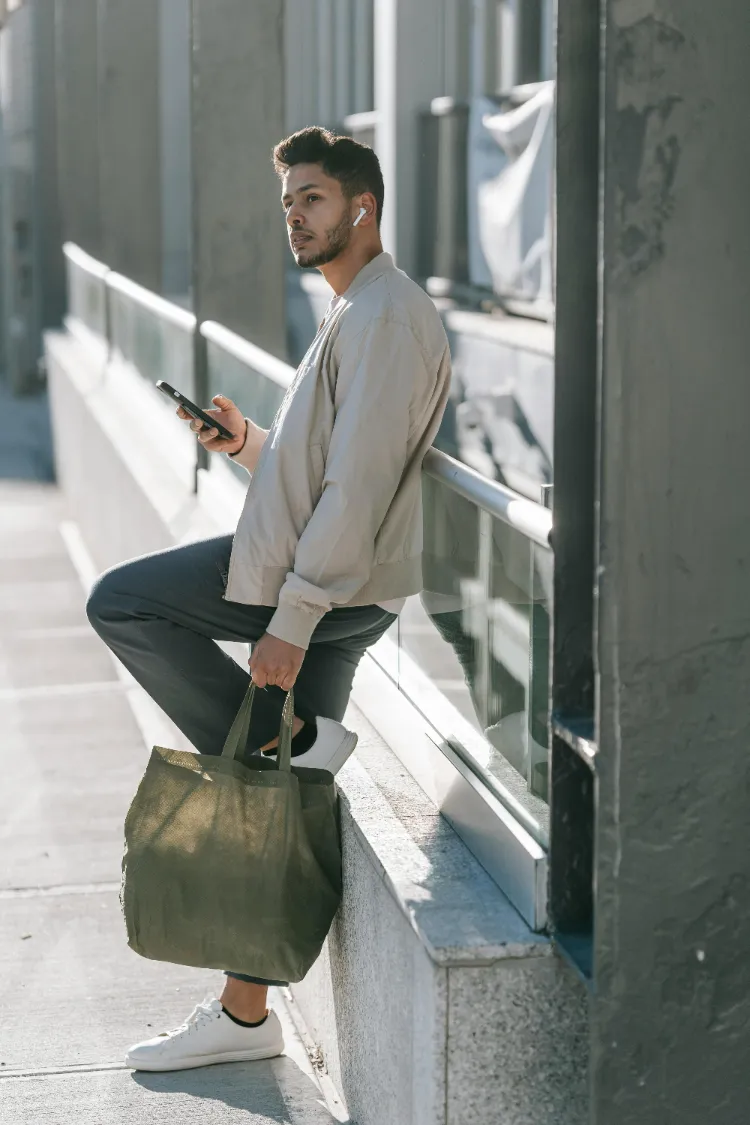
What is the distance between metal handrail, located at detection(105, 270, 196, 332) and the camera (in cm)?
823

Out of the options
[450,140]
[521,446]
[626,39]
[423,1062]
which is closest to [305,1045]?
[423,1062]

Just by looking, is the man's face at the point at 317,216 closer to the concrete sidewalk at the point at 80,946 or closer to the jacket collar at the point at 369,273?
the jacket collar at the point at 369,273

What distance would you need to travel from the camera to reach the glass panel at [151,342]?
8.39 metres

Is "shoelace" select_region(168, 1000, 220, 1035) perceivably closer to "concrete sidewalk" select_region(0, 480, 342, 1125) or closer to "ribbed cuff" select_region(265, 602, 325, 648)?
"concrete sidewalk" select_region(0, 480, 342, 1125)

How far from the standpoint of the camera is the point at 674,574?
2.68 m

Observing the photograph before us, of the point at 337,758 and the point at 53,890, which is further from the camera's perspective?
the point at 53,890

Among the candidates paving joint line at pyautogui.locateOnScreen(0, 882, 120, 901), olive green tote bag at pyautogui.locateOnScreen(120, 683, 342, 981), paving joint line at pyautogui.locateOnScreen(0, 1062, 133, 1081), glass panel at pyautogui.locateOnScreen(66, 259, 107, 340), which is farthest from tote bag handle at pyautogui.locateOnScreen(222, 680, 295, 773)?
glass panel at pyautogui.locateOnScreen(66, 259, 107, 340)

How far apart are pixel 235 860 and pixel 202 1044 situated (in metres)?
0.62

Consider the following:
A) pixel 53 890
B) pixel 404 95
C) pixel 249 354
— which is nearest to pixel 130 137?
pixel 404 95

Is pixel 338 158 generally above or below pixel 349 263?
above

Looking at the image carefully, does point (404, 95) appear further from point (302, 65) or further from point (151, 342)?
point (302, 65)

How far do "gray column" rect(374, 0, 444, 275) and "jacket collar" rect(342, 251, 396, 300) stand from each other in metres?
8.97

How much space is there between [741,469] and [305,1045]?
2234 mm

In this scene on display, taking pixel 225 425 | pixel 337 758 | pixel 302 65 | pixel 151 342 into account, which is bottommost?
pixel 337 758
